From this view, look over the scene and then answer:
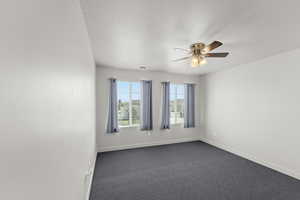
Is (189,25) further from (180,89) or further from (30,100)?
(180,89)

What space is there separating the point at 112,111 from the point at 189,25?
281 cm

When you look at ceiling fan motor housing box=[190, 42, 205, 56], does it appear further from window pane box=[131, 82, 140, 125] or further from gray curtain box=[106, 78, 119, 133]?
gray curtain box=[106, 78, 119, 133]

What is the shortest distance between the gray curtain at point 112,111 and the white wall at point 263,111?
122 inches

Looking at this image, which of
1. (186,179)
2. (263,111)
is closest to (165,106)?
(186,179)

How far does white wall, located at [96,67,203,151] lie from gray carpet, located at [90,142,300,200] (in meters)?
0.45

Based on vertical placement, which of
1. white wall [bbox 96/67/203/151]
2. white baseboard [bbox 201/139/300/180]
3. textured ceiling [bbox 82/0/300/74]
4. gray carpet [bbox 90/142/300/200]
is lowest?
gray carpet [bbox 90/142/300/200]

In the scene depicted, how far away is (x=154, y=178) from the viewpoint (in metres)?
2.40

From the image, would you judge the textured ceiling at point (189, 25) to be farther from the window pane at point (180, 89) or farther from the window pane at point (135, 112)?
the window pane at point (180, 89)

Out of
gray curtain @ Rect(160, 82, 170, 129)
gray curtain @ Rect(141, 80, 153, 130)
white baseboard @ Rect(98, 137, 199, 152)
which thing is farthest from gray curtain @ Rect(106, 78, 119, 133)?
gray curtain @ Rect(160, 82, 170, 129)

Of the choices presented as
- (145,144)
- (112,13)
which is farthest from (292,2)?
(145,144)

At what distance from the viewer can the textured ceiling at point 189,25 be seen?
54.9 inches

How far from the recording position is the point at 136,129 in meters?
4.04

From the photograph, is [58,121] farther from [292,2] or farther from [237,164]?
[237,164]

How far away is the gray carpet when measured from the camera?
1980mm
